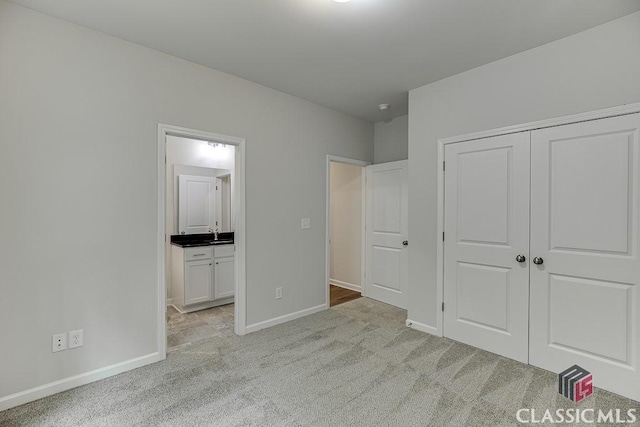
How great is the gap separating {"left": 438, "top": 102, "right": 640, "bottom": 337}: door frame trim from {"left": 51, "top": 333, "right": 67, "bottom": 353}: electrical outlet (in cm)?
310

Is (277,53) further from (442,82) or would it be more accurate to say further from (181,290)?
(181,290)

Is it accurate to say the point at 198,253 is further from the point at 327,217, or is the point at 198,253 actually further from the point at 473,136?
the point at 473,136

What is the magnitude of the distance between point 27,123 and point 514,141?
143 inches

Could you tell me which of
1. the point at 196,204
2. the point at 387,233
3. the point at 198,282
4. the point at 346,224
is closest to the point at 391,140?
the point at 387,233

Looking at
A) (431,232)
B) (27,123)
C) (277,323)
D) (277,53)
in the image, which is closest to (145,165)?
(27,123)

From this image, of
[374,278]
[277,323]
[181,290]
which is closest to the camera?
[277,323]

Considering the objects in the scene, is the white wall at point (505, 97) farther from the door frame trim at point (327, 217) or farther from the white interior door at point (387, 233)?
the door frame trim at point (327, 217)

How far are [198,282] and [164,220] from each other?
1.51 m

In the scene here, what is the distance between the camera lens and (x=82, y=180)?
→ 2.22 metres

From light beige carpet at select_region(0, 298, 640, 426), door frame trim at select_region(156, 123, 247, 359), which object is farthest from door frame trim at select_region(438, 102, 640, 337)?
door frame trim at select_region(156, 123, 247, 359)

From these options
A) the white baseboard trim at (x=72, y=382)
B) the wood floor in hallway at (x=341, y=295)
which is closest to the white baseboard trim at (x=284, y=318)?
the wood floor in hallway at (x=341, y=295)

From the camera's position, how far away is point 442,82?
302 centimetres

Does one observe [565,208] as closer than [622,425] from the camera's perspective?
No

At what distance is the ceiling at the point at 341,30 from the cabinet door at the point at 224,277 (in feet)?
7.79
